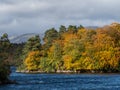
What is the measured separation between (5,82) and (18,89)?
16.3 metres

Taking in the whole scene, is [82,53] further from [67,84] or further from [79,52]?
[67,84]

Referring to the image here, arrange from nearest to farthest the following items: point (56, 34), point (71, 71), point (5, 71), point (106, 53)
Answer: point (5, 71)
point (106, 53)
point (71, 71)
point (56, 34)

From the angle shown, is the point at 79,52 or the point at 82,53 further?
the point at 79,52

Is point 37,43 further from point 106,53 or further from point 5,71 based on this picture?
point 5,71

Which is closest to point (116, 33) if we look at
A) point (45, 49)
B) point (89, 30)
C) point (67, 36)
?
point (89, 30)

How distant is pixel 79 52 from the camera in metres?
154

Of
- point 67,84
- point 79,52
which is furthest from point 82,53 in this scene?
point 67,84

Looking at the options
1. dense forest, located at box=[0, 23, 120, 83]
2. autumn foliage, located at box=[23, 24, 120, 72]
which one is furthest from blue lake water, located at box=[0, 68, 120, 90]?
autumn foliage, located at box=[23, 24, 120, 72]

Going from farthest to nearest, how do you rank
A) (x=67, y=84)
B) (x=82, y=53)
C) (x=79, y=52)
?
(x=79, y=52), (x=82, y=53), (x=67, y=84)

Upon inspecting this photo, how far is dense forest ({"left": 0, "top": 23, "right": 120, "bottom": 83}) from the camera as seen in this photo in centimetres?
14775

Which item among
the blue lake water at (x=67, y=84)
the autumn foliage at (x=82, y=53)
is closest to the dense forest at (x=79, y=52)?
the autumn foliage at (x=82, y=53)

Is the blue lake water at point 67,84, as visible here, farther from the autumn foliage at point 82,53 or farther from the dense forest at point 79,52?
the autumn foliage at point 82,53

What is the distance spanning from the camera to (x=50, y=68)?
166 metres

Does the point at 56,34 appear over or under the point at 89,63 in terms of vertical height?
over
